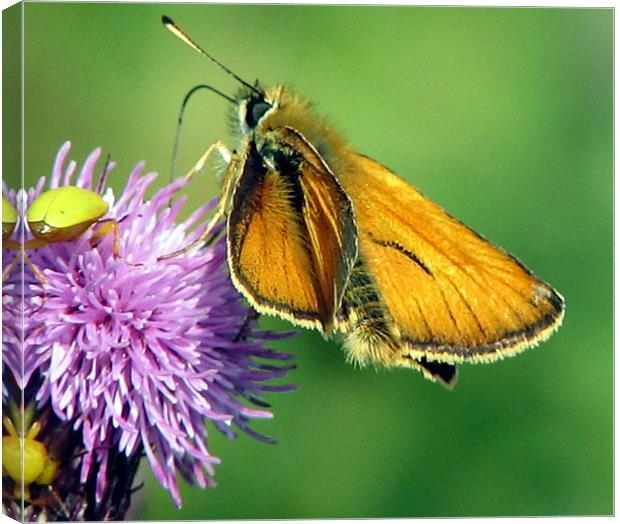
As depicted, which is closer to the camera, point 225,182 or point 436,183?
point 225,182

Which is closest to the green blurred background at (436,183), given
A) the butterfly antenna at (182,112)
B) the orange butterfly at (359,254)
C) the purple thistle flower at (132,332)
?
the butterfly antenna at (182,112)

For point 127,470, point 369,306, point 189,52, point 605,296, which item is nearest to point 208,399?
point 127,470

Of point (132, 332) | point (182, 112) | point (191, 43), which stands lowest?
point (132, 332)

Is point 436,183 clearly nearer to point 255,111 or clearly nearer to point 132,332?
point 255,111

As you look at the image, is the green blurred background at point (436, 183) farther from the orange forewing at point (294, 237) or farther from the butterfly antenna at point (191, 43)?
the orange forewing at point (294, 237)

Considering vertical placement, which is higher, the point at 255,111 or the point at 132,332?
the point at 255,111

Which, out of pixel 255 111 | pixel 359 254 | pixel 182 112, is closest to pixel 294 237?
pixel 359 254

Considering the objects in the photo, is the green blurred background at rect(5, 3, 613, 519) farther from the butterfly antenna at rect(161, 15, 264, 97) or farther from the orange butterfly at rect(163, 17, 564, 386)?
the orange butterfly at rect(163, 17, 564, 386)
